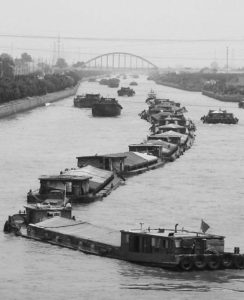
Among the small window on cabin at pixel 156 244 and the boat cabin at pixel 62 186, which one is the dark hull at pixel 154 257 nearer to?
the small window on cabin at pixel 156 244

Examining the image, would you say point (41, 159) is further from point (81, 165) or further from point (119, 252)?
point (119, 252)

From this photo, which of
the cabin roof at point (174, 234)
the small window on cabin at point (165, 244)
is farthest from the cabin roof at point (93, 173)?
the small window on cabin at point (165, 244)

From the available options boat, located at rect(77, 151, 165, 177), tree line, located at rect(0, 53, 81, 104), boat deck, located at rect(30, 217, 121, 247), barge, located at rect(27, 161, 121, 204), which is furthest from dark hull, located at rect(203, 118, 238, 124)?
boat deck, located at rect(30, 217, 121, 247)

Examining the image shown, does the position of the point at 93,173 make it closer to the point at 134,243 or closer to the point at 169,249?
the point at 134,243

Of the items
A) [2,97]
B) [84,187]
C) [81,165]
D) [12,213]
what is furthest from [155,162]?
[2,97]

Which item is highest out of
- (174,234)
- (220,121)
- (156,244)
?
(174,234)

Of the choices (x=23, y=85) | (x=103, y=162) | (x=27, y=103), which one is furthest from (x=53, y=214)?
(x=23, y=85)

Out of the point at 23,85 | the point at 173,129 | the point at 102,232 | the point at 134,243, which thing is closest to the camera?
the point at 134,243
